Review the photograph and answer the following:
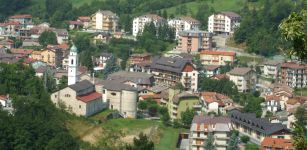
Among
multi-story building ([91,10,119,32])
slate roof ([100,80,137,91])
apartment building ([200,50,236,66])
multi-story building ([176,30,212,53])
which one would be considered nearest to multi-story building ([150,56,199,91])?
apartment building ([200,50,236,66])

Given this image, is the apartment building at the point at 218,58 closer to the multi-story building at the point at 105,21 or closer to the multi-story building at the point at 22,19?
the multi-story building at the point at 105,21

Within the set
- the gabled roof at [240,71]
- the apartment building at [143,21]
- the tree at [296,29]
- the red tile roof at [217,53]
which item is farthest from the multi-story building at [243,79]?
the tree at [296,29]

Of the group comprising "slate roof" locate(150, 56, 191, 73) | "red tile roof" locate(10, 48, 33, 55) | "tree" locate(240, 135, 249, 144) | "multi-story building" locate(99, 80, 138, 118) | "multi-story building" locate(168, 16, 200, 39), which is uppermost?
"multi-story building" locate(168, 16, 200, 39)

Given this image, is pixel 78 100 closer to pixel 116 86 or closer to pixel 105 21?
pixel 116 86

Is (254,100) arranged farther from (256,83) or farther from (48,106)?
(48,106)

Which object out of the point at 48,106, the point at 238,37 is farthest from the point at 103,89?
the point at 238,37

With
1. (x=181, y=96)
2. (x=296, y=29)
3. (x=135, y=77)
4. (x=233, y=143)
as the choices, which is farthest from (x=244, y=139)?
(x=296, y=29)

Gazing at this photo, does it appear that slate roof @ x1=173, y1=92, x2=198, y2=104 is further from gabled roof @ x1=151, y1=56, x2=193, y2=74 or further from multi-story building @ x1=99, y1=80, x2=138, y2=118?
gabled roof @ x1=151, y1=56, x2=193, y2=74
